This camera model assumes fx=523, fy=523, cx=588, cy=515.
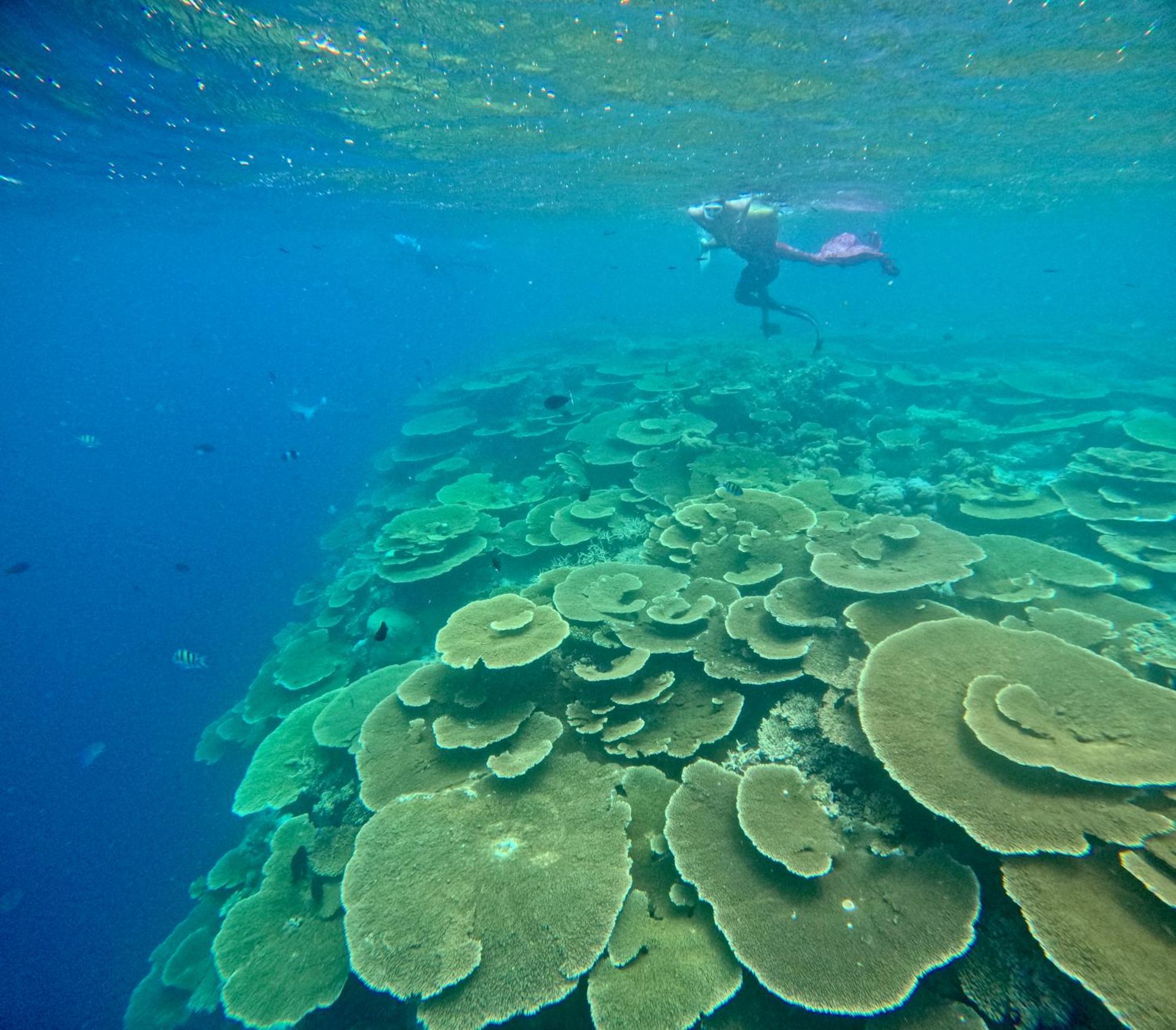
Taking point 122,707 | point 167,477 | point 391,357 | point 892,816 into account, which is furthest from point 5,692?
point 391,357

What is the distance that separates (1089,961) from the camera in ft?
8.26

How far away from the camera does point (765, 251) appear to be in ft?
55.4

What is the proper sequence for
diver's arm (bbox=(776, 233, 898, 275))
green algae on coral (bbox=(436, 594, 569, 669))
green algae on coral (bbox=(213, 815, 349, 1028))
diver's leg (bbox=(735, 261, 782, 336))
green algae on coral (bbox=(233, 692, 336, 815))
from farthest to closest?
diver's leg (bbox=(735, 261, 782, 336)) → diver's arm (bbox=(776, 233, 898, 275)) → green algae on coral (bbox=(233, 692, 336, 815)) → green algae on coral (bbox=(436, 594, 569, 669)) → green algae on coral (bbox=(213, 815, 349, 1028))

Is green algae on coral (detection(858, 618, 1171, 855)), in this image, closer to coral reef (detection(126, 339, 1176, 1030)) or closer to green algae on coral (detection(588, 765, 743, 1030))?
coral reef (detection(126, 339, 1176, 1030))

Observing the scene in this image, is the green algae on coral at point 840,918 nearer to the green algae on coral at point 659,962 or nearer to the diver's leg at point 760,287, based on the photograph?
the green algae on coral at point 659,962

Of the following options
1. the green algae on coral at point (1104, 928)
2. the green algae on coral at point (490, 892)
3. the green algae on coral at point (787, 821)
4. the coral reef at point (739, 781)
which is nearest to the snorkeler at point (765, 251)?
the coral reef at point (739, 781)

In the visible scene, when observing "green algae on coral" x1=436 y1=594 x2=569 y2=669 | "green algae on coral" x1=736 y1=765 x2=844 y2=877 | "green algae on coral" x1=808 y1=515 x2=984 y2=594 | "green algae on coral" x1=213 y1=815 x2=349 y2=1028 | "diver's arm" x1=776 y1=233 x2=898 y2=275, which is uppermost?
"diver's arm" x1=776 y1=233 x2=898 y2=275

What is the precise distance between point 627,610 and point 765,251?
1550 centimetres

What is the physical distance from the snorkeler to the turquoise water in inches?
81.5

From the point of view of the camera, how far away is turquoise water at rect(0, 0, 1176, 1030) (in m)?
3.24

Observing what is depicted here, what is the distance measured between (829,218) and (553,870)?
152ft

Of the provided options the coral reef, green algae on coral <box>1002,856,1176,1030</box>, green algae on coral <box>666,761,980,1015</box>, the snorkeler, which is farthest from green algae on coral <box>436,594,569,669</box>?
the snorkeler

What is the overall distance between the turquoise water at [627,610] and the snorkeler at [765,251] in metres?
2.07

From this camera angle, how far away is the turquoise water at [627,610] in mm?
3240
